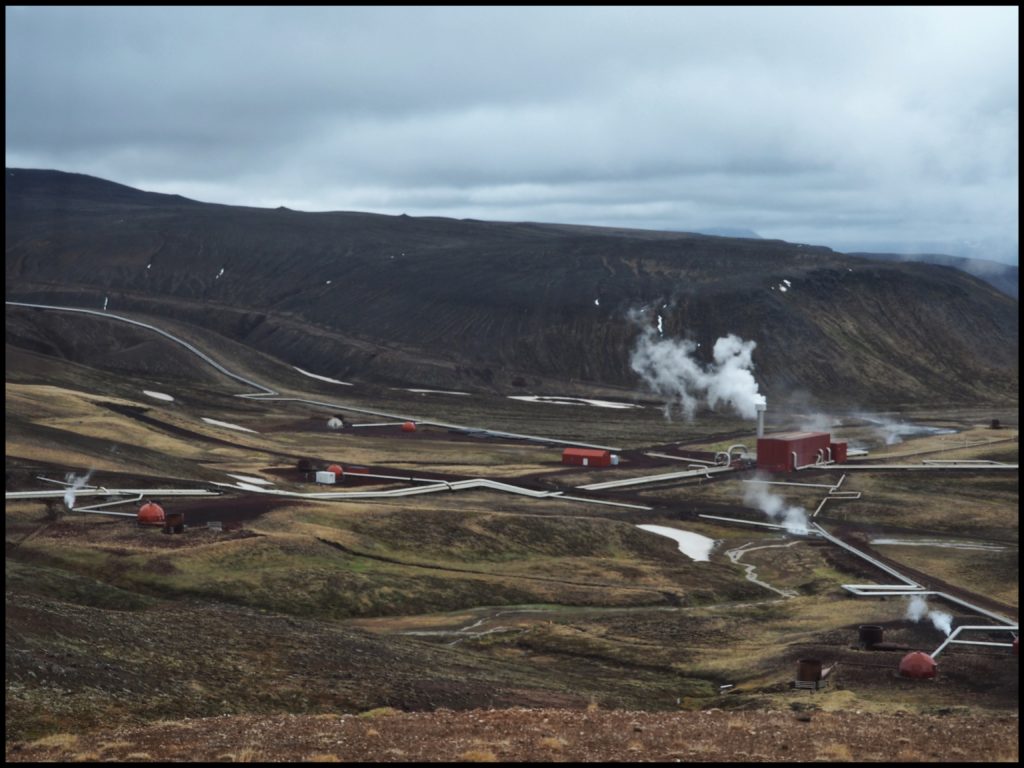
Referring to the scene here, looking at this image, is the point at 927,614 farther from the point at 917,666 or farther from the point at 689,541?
the point at 689,541

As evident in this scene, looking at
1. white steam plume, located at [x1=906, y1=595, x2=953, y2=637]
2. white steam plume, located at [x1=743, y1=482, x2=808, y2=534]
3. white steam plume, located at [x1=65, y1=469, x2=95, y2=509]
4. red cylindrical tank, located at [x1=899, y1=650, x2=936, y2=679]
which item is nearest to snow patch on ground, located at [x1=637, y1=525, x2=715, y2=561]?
white steam plume, located at [x1=743, y1=482, x2=808, y2=534]

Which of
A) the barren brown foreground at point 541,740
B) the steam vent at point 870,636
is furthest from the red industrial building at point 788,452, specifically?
the barren brown foreground at point 541,740

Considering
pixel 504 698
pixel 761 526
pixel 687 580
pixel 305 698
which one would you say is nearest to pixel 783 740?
pixel 504 698

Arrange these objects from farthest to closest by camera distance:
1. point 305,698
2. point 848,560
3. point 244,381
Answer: point 244,381
point 848,560
point 305,698

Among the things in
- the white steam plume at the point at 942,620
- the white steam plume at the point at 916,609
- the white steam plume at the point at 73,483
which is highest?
the white steam plume at the point at 73,483

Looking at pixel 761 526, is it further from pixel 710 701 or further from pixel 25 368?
pixel 25 368

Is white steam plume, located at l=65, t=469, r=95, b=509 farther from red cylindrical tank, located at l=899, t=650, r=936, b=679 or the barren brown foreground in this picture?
red cylindrical tank, located at l=899, t=650, r=936, b=679

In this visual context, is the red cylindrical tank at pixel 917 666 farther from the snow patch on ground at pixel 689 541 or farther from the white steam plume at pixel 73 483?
the white steam plume at pixel 73 483
